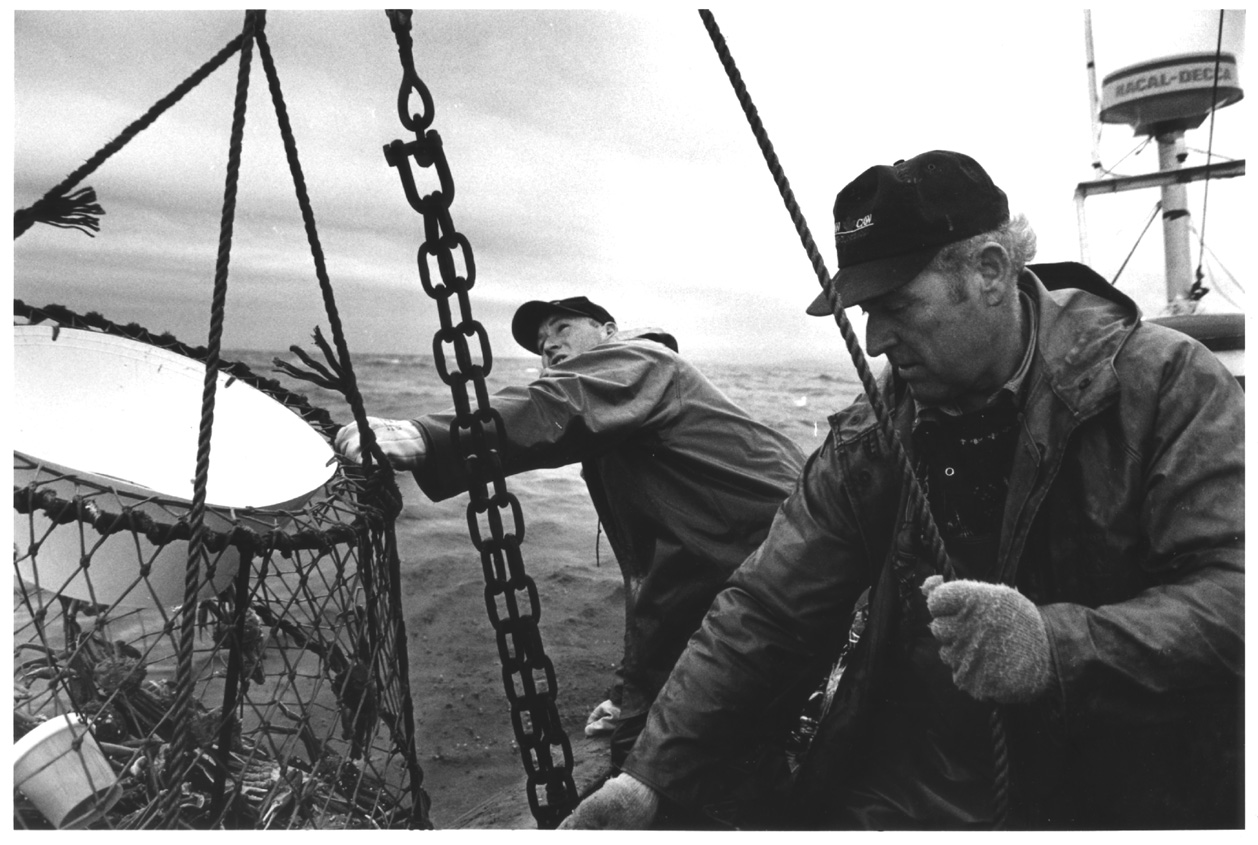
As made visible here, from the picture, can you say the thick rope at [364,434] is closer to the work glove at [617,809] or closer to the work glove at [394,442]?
the work glove at [394,442]

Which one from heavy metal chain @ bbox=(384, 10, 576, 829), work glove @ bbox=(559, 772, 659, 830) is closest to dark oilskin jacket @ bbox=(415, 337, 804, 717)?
heavy metal chain @ bbox=(384, 10, 576, 829)

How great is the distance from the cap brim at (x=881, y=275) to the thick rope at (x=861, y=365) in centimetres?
22

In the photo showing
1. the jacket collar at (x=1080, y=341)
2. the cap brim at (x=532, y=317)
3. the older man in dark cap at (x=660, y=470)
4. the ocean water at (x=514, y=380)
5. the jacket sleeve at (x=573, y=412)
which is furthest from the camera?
the ocean water at (x=514, y=380)

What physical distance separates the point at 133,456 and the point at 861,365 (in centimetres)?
157

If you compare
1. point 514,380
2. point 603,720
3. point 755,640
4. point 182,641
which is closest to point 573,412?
point 755,640

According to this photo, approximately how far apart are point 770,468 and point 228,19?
77.8 inches

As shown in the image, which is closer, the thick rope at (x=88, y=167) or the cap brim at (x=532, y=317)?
the thick rope at (x=88, y=167)

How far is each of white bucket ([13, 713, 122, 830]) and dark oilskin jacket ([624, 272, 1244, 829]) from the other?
1.02m

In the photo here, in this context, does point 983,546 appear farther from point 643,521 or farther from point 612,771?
point 612,771

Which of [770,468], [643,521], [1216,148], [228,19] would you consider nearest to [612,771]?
[643,521]

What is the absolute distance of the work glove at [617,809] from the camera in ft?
5.32

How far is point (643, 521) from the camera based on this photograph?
2605 millimetres

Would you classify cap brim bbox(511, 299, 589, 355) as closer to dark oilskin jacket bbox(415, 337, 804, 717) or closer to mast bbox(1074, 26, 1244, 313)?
dark oilskin jacket bbox(415, 337, 804, 717)

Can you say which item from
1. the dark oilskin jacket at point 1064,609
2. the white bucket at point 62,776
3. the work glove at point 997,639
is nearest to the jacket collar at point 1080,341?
the dark oilskin jacket at point 1064,609
